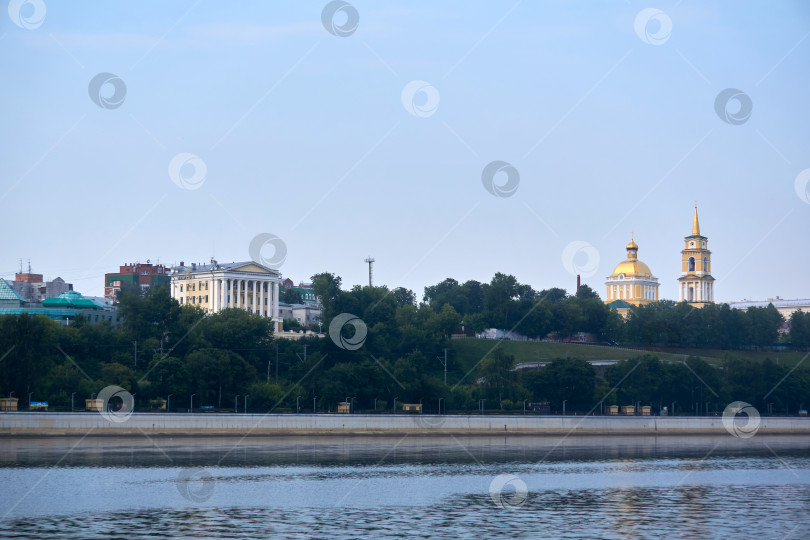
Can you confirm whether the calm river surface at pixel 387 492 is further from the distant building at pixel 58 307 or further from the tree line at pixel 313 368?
the distant building at pixel 58 307

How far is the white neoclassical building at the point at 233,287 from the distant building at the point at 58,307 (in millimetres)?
18506

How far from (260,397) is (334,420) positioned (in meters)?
9.57

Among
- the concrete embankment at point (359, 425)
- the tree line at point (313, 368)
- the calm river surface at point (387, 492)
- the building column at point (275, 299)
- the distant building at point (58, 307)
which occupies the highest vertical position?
the building column at point (275, 299)

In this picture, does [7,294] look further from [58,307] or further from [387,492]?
[387,492]

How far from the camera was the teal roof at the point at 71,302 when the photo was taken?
153 m

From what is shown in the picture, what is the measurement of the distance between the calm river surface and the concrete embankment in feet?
13.3

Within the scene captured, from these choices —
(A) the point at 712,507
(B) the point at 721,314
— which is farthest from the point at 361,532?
(B) the point at 721,314

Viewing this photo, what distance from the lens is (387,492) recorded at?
52.4m

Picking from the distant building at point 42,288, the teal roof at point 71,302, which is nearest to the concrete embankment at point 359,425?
the teal roof at point 71,302

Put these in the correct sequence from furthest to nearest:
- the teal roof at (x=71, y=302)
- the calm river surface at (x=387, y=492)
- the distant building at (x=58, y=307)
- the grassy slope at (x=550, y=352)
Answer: the teal roof at (x=71, y=302) → the grassy slope at (x=550, y=352) → the distant building at (x=58, y=307) → the calm river surface at (x=387, y=492)

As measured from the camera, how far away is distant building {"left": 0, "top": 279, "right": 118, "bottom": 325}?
481ft

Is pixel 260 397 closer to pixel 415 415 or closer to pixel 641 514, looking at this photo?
pixel 415 415

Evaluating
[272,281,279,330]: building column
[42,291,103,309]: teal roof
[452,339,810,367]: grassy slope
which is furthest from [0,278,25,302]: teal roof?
[452,339,810,367]: grassy slope

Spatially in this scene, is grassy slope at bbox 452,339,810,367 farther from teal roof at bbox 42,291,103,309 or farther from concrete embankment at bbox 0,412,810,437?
teal roof at bbox 42,291,103,309
